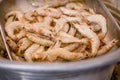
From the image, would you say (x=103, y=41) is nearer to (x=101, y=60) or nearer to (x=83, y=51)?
(x=83, y=51)

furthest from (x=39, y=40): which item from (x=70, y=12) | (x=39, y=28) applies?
(x=70, y=12)

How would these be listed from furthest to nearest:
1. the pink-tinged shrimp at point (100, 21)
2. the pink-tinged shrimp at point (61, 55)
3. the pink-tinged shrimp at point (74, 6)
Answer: the pink-tinged shrimp at point (74, 6) < the pink-tinged shrimp at point (100, 21) < the pink-tinged shrimp at point (61, 55)

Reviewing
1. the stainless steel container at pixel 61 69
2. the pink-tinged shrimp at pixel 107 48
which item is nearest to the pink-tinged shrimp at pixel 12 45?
the stainless steel container at pixel 61 69

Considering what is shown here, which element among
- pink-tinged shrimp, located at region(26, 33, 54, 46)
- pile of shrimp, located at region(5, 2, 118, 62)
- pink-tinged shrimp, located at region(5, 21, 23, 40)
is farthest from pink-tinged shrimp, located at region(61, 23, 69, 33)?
pink-tinged shrimp, located at region(5, 21, 23, 40)

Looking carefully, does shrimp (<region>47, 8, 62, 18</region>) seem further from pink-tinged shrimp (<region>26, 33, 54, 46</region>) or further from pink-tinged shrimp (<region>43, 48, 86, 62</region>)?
pink-tinged shrimp (<region>43, 48, 86, 62</region>)

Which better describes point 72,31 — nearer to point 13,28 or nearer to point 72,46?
point 72,46

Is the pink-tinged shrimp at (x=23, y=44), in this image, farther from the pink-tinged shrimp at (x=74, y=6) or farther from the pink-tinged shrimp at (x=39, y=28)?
the pink-tinged shrimp at (x=74, y=6)

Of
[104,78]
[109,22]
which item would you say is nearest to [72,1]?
[109,22]
